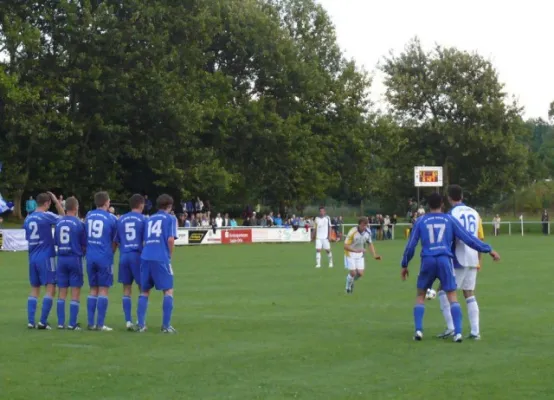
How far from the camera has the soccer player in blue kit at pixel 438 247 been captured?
12.9m

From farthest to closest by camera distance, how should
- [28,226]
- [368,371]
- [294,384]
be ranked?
[28,226], [368,371], [294,384]

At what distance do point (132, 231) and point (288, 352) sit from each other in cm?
351

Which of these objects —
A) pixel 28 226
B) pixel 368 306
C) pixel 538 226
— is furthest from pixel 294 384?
pixel 538 226

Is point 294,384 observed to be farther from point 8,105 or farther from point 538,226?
point 538,226

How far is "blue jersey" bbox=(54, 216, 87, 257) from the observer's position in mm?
14391

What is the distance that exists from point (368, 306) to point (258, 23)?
48231 millimetres

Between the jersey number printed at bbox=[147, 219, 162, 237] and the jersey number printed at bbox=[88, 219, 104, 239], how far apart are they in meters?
0.80

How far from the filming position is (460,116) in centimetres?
7731

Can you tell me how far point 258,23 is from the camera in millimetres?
64188

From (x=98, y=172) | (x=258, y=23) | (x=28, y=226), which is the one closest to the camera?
(x=28, y=226)

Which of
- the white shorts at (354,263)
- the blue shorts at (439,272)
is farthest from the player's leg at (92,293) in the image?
the white shorts at (354,263)

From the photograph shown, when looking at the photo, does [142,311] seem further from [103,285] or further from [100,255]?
[100,255]

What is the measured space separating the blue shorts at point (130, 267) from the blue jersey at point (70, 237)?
68 cm

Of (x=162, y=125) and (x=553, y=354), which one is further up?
(x=162, y=125)
